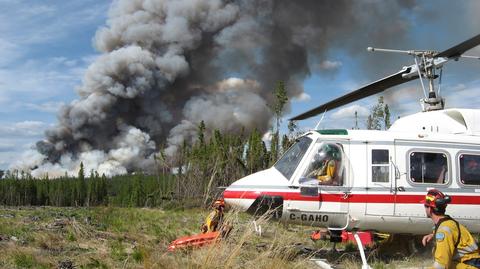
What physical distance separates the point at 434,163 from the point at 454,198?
732 millimetres

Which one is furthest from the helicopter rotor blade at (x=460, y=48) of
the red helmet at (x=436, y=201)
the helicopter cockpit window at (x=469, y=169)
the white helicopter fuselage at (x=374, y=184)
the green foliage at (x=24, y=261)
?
the green foliage at (x=24, y=261)

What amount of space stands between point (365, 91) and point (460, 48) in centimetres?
212

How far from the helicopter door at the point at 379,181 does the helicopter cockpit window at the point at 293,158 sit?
1.19m

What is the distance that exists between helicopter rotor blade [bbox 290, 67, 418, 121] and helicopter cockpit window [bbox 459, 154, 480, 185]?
6.52ft

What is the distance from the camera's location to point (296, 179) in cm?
873

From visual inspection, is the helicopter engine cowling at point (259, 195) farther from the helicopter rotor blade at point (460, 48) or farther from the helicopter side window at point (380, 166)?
the helicopter rotor blade at point (460, 48)

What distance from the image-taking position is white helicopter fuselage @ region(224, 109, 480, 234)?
340 inches

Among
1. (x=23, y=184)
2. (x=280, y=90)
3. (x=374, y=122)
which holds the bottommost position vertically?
(x=23, y=184)

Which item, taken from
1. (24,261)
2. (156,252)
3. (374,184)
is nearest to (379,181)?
(374,184)

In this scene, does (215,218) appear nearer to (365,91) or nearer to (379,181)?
(379,181)

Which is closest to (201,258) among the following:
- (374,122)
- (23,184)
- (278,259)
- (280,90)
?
(278,259)

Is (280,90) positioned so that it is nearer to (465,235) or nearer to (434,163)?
(434,163)

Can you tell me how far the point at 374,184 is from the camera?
28.6ft

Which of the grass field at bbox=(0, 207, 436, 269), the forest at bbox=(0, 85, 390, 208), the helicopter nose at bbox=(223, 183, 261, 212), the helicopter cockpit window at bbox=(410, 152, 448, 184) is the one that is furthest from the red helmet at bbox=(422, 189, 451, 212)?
the forest at bbox=(0, 85, 390, 208)
